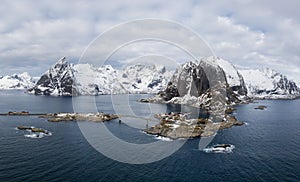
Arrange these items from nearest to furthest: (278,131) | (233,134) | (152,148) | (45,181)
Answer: (45,181), (152,148), (233,134), (278,131)

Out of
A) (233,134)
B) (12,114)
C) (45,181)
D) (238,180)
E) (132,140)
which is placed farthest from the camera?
(12,114)

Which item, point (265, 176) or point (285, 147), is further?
point (285, 147)

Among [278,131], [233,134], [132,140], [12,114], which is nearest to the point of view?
[132,140]

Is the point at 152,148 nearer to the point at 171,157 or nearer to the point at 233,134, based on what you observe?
the point at 171,157

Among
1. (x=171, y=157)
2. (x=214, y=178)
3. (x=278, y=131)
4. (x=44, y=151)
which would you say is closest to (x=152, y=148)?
(x=171, y=157)

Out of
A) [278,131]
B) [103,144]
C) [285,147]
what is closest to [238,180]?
[285,147]

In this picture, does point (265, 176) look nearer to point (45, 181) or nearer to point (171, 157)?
point (171, 157)

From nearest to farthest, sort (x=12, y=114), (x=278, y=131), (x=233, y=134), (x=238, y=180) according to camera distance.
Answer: (x=238, y=180) → (x=233, y=134) → (x=278, y=131) → (x=12, y=114)

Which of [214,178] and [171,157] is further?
[171,157]
